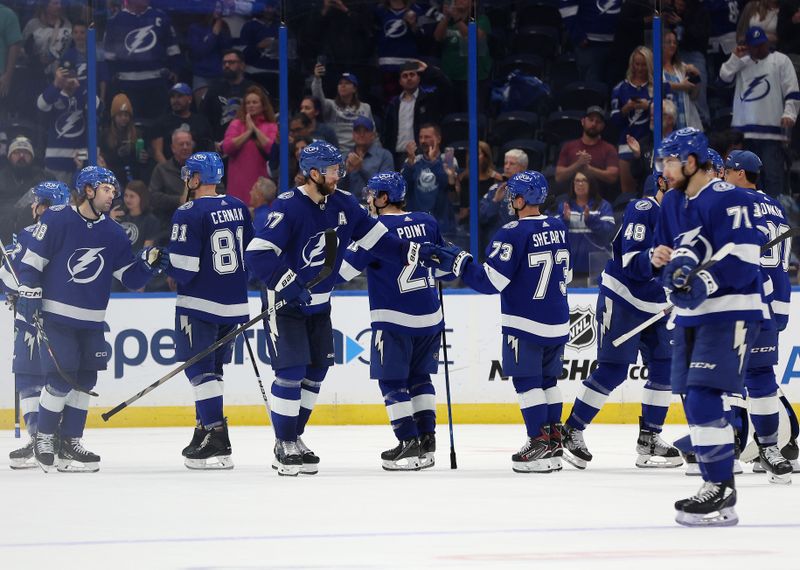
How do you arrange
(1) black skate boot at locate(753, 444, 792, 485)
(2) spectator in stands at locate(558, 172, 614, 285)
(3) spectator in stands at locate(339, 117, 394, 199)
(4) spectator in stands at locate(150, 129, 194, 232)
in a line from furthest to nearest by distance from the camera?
(3) spectator in stands at locate(339, 117, 394, 199) → (4) spectator in stands at locate(150, 129, 194, 232) → (2) spectator in stands at locate(558, 172, 614, 285) → (1) black skate boot at locate(753, 444, 792, 485)

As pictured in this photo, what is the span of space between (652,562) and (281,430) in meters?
2.98

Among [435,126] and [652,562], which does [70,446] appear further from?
[435,126]

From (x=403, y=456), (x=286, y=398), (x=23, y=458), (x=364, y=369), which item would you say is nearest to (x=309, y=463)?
(x=286, y=398)

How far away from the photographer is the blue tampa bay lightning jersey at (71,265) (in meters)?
7.00

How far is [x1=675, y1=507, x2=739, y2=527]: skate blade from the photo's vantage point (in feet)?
15.6

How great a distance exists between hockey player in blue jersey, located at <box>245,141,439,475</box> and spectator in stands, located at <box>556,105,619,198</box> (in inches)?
160

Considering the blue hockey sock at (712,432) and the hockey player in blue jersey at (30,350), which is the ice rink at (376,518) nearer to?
the blue hockey sock at (712,432)

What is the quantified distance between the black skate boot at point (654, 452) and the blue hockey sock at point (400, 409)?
1189 mm

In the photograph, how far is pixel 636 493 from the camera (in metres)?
5.92

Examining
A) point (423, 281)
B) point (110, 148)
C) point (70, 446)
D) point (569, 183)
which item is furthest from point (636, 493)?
point (110, 148)

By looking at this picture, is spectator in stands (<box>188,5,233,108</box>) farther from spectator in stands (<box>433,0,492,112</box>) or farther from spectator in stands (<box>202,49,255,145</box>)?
spectator in stands (<box>433,0,492,112</box>)

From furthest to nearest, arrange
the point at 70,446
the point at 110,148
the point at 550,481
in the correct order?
the point at 110,148, the point at 70,446, the point at 550,481

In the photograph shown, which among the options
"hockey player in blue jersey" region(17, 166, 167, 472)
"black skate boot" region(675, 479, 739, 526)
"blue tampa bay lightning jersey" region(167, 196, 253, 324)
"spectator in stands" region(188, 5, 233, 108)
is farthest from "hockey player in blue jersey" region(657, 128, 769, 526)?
"spectator in stands" region(188, 5, 233, 108)

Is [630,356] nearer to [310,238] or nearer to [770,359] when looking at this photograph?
[770,359]
